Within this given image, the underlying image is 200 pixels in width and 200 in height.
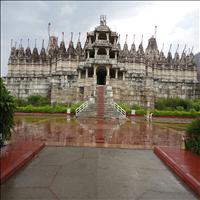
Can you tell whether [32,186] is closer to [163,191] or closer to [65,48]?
[163,191]

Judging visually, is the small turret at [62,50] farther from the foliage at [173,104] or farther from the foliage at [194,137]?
the foliage at [194,137]

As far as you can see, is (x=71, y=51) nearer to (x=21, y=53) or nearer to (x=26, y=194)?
(x=21, y=53)

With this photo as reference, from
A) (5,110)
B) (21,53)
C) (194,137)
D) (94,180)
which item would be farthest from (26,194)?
(21,53)

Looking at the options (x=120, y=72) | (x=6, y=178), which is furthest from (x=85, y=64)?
(x=6, y=178)

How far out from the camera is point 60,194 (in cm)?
434

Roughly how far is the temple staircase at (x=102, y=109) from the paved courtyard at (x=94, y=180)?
1980cm

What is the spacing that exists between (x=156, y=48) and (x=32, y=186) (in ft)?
226

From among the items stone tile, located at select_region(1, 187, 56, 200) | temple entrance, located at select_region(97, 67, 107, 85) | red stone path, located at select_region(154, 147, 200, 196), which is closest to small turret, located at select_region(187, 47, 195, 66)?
temple entrance, located at select_region(97, 67, 107, 85)

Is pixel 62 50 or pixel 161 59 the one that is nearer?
pixel 62 50

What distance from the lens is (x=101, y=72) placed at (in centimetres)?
4112

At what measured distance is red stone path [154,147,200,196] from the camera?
16.9 ft

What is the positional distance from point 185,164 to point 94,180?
2.71 metres

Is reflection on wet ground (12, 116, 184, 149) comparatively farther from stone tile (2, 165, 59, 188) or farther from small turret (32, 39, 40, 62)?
small turret (32, 39, 40, 62)

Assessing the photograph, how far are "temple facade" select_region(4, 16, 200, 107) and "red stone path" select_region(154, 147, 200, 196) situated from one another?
26.6m
